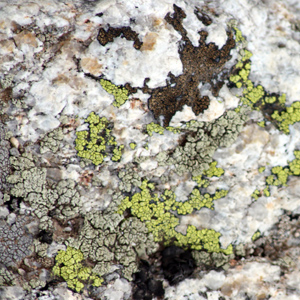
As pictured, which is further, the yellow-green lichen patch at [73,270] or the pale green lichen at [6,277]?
the yellow-green lichen patch at [73,270]

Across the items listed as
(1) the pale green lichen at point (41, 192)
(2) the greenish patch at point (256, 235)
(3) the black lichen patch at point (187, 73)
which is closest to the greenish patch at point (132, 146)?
(3) the black lichen patch at point (187, 73)

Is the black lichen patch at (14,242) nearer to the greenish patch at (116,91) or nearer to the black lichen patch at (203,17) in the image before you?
the greenish patch at (116,91)

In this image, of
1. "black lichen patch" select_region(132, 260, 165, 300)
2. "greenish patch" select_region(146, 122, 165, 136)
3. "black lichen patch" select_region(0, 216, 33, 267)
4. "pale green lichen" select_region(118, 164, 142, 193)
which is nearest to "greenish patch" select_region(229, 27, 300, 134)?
"greenish patch" select_region(146, 122, 165, 136)

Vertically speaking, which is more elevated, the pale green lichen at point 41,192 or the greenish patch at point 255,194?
the greenish patch at point 255,194

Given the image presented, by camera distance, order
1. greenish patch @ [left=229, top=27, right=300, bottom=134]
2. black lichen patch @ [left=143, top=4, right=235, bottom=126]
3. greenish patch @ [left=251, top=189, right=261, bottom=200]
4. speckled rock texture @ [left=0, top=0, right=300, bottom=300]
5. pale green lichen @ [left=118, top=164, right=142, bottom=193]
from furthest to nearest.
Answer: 1. greenish patch @ [left=251, top=189, right=261, bottom=200]
2. greenish patch @ [left=229, top=27, right=300, bottom=134]
3. pale green lichen @ [left=118, top=164, right=142, bottom=193]
4. black lichen patch @ [left=143, top=4, right=235, bottom=126]
5. speckled rock texture @ [left=0, top=0, right=300, bottom=300]

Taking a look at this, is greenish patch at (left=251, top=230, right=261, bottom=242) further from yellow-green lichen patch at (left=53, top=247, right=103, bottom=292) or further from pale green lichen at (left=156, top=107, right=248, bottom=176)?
yellow-green lichen patch at (left=53, top=247, right=103, bottom=292)

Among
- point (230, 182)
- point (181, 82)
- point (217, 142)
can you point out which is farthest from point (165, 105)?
point (230, 182)
